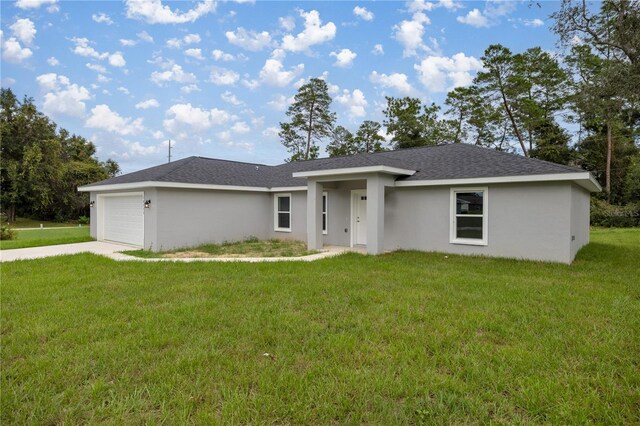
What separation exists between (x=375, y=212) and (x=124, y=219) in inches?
402

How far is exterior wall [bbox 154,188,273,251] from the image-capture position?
12.3 metres

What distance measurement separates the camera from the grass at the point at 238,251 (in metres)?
11.2

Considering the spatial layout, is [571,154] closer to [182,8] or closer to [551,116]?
[551,116]

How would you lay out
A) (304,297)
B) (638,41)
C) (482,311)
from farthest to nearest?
(638,41), (304,297), (482,311)

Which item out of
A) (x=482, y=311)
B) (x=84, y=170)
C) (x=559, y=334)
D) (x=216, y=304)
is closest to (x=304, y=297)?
(x=216, y=304)

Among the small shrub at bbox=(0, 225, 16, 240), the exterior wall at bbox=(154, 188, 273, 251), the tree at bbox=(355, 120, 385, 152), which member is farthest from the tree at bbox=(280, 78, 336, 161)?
the small shrub at bbox=(0, 225, 16, 240)

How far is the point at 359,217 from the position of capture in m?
13.2

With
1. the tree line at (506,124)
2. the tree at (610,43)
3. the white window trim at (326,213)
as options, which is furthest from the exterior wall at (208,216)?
the tree line at (506,124)

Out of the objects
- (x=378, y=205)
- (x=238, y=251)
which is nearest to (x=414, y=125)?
(x=378, y=205)

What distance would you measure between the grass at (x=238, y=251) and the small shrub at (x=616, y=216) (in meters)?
22.4

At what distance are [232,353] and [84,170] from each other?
36.3m

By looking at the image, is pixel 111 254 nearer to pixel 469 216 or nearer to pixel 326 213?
pixel 326 213

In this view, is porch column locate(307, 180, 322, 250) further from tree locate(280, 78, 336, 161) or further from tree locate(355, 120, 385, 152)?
tree locate(355, 120, 385, 152)

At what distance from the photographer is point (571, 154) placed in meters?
29.2
